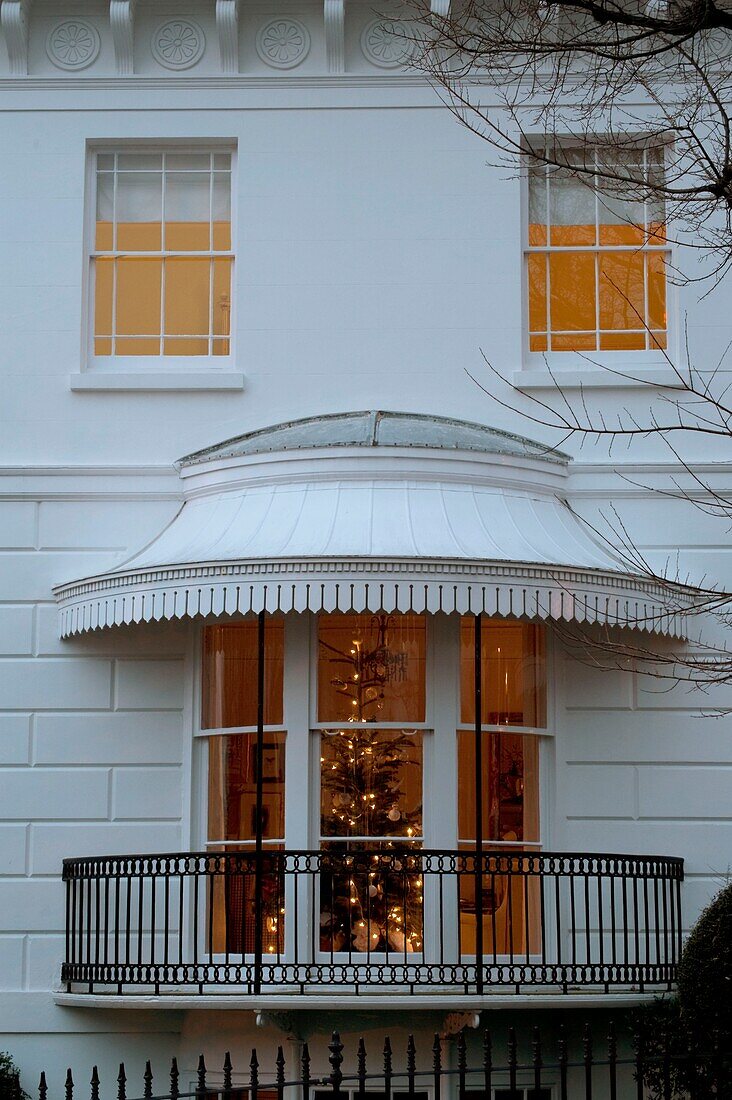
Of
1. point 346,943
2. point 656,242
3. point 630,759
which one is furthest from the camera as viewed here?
point 656,242

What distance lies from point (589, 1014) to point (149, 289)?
6.63 metres

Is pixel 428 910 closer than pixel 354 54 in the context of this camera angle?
Yes

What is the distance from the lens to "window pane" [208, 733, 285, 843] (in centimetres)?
1173

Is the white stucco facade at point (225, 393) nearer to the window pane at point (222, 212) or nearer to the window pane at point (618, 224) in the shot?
the window pane at point (222, 212)

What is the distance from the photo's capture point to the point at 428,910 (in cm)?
1120

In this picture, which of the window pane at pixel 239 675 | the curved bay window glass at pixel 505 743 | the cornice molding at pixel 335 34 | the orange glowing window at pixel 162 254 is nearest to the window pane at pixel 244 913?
the window pane at pixel 239 675

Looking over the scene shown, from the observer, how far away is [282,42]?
13.0m

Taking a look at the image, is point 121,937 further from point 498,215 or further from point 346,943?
point 498,215

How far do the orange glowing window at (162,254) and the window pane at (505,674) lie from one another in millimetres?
3173

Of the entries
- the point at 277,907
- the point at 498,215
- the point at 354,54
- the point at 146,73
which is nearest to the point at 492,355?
the point at 498,215

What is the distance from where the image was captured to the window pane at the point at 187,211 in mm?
12945

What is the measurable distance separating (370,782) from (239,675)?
1.29 meters

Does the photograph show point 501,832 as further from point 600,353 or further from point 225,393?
point 225,393

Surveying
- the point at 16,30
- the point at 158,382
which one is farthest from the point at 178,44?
the point at 158,382
